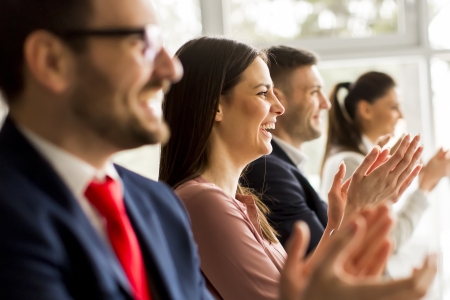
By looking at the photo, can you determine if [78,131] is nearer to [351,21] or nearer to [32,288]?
[32,288]

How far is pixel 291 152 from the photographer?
8.81 ft

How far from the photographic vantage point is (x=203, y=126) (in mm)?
1741

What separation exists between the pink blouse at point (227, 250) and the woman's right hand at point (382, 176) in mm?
295

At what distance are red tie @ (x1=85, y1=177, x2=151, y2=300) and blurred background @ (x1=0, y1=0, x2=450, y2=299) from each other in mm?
2832

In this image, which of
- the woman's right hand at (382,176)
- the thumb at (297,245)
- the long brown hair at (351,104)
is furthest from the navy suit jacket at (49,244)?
the long brown hair at (351,104)

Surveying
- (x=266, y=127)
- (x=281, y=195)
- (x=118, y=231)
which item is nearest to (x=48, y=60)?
(x=118, y=231)

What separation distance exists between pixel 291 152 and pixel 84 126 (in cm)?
176

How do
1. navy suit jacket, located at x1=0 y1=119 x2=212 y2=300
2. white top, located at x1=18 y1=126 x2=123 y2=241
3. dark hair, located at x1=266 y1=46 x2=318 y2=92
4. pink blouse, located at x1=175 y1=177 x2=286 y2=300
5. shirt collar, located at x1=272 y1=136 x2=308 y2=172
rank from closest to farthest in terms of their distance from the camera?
Result: navy suit jacket, located at x1=0 y1=119 x2=212 y2=300, white top, located at x1=18 y1=126 x2=123 y2=241, pink blouse, located at x1=175 y1=177 x2=286 y2=300, shirt collar, located at x1=272 y1=136 x2=308 y2=172, dark hair, located at x1=266 y1=46 x2=318 y2=92

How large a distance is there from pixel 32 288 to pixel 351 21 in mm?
3343

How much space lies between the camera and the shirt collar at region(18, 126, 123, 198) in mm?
985

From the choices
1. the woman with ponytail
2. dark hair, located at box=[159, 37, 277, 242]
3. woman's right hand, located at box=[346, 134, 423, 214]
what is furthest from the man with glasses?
the woman with ponytail

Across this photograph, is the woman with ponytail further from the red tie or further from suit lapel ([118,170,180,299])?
the red tie

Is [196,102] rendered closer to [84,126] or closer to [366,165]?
[366,165]

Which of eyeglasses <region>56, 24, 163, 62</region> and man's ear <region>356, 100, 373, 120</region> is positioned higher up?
eyeglasses <region>56, 24, 163, 62</region>
